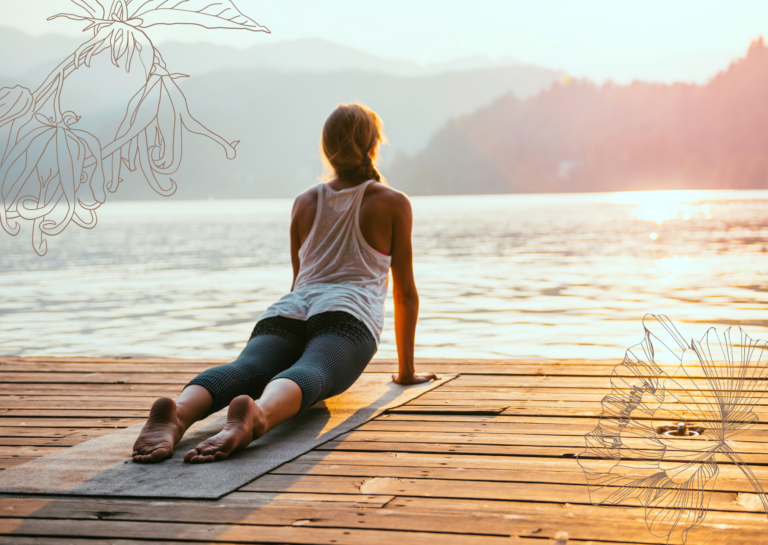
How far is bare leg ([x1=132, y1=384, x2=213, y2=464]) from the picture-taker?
2.28 m

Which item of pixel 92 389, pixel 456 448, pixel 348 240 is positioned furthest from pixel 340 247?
pixel 92 389

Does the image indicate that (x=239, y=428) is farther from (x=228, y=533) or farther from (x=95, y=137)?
(x=95, y=137)

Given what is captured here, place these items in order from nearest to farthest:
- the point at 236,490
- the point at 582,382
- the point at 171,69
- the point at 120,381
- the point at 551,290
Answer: the point at 236,490, the point at 171,69, the point at 582,382, the point at 120,381, the point at 551,290

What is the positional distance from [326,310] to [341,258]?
0.29 metres

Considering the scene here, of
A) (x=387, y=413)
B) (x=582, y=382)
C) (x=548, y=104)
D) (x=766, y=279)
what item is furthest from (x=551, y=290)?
(x=548, y=104)

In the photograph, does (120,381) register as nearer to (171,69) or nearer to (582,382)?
(171,69)

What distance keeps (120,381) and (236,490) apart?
2001 millimetres

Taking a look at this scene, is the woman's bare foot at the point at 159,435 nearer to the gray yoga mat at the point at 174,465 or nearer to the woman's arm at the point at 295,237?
the gray yoga mat at the point at 174,465

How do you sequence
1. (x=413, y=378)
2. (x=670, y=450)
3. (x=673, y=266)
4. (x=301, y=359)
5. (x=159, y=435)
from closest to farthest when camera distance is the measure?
(x=670, y=450), (x=159, y=435), (x=301, y=359), (x=413, y=378), (x=673, y=266)

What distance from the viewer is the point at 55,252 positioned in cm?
2369

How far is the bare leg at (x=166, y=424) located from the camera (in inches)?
89.7

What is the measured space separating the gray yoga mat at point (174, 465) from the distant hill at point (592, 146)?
86392 mm

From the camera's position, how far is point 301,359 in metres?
2.61

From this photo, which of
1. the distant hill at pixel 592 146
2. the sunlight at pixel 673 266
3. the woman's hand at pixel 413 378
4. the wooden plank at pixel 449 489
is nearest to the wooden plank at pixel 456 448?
the wooden plank at pixel 449 489
